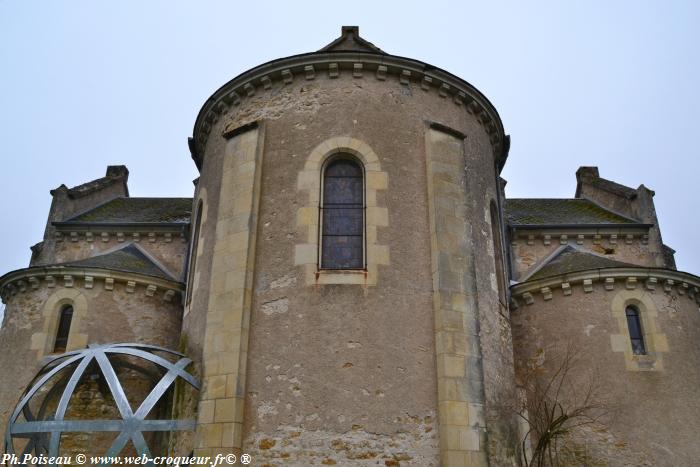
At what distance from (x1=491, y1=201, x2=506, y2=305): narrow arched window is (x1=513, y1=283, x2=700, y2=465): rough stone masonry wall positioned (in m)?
1.87

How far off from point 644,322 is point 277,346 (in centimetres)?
814

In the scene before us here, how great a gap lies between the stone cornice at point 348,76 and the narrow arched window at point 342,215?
1795 mm

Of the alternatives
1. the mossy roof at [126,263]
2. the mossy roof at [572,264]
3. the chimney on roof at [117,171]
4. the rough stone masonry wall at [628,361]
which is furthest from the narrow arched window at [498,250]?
the chimney on roof at [117,171]

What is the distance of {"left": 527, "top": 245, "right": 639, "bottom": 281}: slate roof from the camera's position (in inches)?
541

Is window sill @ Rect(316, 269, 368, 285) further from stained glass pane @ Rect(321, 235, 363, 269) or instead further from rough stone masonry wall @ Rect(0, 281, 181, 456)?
rough stone masonry wall @ Rect(0, 281, 181, 456)

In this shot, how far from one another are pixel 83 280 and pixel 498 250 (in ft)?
29.7

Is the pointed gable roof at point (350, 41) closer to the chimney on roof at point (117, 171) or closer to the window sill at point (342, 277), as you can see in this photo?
the window sill at point (342, 277)

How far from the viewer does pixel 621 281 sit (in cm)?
1343

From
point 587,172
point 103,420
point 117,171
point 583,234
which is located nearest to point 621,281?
point 583,234

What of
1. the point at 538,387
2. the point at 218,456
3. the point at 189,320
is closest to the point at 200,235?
the point at 189,320

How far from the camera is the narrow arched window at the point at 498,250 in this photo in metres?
12.4

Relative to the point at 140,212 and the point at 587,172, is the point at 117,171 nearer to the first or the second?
the point at 140,212

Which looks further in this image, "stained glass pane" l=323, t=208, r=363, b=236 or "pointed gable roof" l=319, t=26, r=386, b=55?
"pointed gable roof" l=319, t=26, r=386, b=55

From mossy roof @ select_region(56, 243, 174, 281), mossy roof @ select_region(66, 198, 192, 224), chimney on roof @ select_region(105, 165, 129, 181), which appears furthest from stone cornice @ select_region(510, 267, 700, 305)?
chimney on roof @ select_region(105, 165, 129, 181)
